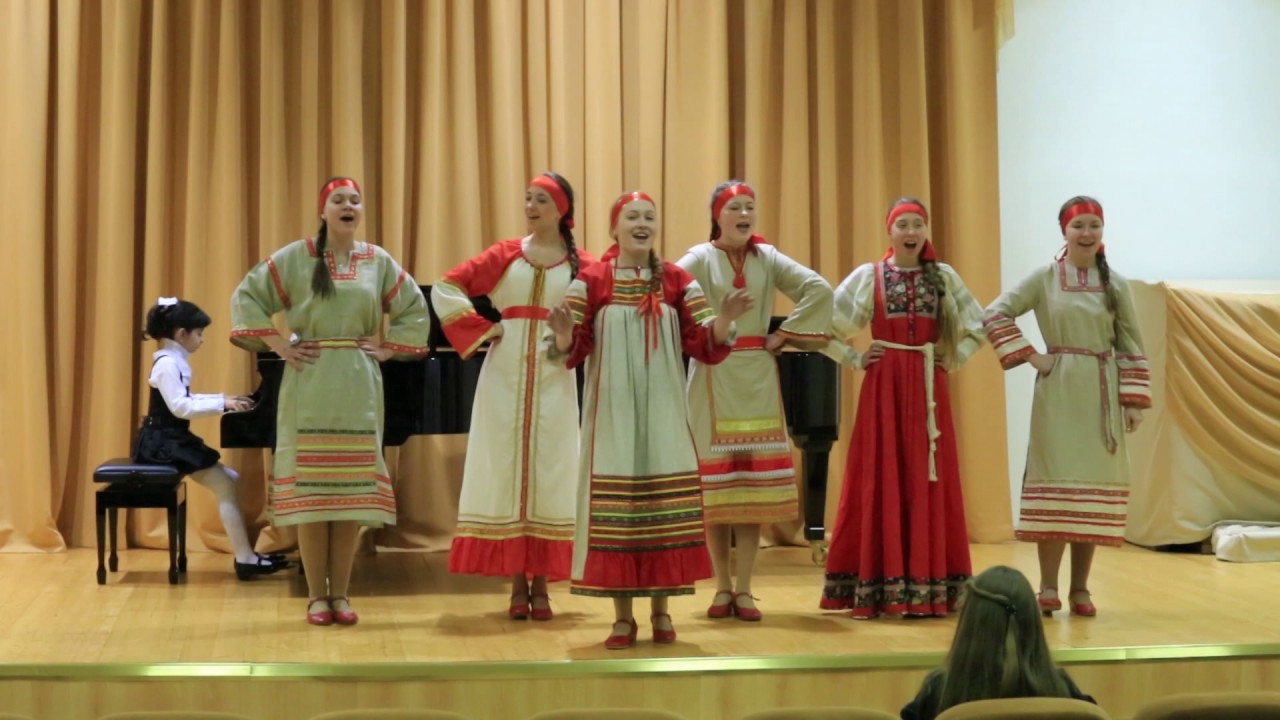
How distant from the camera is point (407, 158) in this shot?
713 centimetres

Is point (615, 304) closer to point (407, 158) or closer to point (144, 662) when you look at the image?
point (144, 662)

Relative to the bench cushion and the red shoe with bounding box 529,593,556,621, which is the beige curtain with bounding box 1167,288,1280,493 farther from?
the bench cushion

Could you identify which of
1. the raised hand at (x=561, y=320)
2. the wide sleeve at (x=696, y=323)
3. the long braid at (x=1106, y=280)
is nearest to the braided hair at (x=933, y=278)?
the long braid at (x=1106, y=280)

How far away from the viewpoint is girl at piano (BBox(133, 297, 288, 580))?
5977 millimetres

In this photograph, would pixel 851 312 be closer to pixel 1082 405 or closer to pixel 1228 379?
pixel 1082 405

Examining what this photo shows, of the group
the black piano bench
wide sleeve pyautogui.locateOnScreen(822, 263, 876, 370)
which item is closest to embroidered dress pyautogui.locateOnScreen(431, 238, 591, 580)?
wide sleeve pyautogui.locateOnScreen(822, 263, 876, 370)

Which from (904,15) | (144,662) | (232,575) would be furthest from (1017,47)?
(144,662)

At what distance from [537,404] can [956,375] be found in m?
3.18

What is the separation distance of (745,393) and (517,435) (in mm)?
Answer: 807

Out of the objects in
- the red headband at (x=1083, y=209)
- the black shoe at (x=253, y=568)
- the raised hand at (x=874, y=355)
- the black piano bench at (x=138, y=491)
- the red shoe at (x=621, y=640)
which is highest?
the red headband at (x=1083, y=209)

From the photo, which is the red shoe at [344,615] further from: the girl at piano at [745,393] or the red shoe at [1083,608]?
the red shoe at [1083,608]

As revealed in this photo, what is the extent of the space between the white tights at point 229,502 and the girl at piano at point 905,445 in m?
2.51

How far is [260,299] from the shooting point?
5.02 meters

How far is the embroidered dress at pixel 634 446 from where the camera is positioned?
14.3 feet
